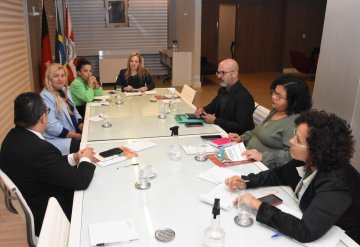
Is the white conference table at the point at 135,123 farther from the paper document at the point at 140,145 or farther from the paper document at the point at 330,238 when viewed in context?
the paper document at the point at 330,238

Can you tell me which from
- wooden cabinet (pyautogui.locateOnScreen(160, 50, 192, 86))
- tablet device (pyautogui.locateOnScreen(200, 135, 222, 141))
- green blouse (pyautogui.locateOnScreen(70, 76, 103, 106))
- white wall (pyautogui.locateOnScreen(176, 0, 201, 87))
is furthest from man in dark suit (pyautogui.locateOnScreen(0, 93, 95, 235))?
wooden cabinet (pyautogui.locateOnScreen(160, 50, 192, 86))

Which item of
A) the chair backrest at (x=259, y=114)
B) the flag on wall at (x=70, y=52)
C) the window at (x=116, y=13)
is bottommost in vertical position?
the chair backrest at (x=259, y=114)

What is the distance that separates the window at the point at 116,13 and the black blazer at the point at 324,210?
31.7 feet

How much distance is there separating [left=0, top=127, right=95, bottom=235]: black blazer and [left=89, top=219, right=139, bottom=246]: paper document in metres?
0.43

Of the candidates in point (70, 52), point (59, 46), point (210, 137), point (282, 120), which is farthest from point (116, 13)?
point (282, 120)

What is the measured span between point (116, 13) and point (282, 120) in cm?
887

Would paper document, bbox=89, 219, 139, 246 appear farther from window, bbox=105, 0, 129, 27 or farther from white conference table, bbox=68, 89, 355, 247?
window, bbox=105, 0, 129, 27

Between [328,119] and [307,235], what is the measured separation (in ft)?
1.81

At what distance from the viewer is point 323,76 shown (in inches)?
146

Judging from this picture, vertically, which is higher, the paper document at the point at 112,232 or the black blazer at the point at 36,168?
the black blazer at the point at 36,168

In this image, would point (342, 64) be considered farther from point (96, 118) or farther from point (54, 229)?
point (54, 229)

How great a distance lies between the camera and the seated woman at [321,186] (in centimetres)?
151

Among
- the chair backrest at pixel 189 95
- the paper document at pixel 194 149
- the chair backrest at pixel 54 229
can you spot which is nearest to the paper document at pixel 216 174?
the paper document at pixel 194 149

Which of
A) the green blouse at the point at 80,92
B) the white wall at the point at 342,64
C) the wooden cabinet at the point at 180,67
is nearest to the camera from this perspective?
the white wall at the point at 342,64
